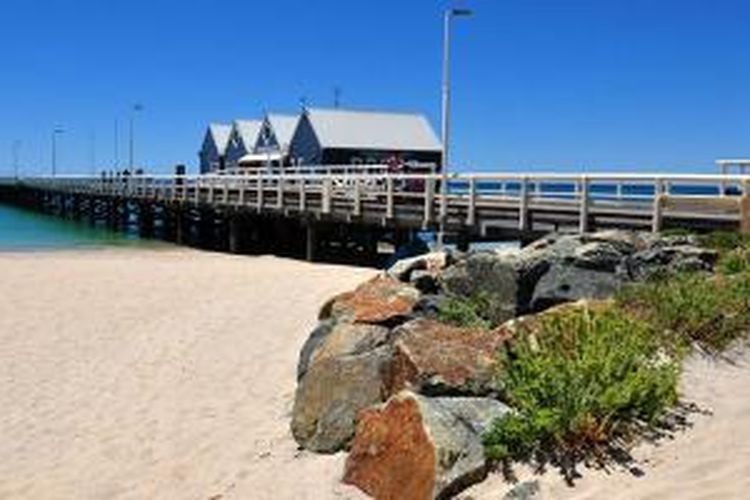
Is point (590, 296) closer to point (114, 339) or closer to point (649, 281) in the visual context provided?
point (649, 281)

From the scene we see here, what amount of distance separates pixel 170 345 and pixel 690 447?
9.52m

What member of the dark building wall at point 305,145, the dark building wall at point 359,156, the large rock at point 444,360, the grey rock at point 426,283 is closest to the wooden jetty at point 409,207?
the grey rock at point 426,283

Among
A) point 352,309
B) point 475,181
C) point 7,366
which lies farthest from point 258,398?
point 475,181

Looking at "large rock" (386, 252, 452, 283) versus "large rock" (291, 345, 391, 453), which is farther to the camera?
"large rock" (386, 252, 452, 283)

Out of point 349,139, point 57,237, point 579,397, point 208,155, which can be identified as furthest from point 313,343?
point 208,155

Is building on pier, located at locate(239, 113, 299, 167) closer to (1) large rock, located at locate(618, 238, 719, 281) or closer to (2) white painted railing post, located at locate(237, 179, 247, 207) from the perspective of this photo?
(2) white painted railing post, located at locate(237, 179, 247, 207)

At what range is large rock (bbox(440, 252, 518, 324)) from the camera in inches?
443

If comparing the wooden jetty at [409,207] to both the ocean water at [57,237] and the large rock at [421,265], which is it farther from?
the large rock at [421,265]

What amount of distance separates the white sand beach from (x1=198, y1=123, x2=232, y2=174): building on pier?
195 ft

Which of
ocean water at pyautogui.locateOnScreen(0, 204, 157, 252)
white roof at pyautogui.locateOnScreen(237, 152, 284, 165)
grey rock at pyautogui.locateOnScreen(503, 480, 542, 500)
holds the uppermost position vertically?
white roof at pyautogui.locateOnScreen(237, 152, 284, 165)

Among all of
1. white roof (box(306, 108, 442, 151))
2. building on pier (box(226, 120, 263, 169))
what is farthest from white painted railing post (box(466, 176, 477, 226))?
building on pier (box(226, 120, 263, 169))

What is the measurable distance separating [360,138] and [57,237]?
56.4 feet

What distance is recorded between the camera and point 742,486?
647 centimetres

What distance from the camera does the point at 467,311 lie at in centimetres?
1091
